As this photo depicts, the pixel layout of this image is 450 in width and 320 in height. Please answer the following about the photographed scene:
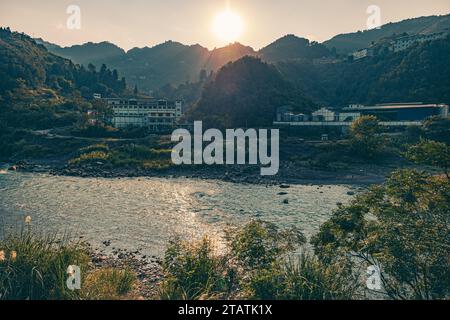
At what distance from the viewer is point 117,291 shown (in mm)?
13203

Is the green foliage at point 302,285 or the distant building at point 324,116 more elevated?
the distant building at point 324,116

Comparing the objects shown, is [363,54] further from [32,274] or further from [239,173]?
[32,274]

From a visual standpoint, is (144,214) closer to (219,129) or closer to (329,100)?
(219,129)

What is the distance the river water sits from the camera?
2903 centimetres

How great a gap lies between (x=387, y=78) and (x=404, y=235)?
12544 centimetres

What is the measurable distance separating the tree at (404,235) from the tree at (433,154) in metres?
0.68

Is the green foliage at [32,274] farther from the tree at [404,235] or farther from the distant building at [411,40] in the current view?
the distant building at [411,40]

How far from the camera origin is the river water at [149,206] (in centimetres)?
2903

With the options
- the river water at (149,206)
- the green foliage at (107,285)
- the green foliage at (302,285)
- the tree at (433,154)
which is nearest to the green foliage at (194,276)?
the green foliage at (107,285)

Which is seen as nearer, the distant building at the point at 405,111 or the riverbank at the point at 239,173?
the riverbank at the point at 239,173

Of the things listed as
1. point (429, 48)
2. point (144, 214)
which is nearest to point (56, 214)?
point (144, 214)

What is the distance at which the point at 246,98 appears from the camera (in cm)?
10712

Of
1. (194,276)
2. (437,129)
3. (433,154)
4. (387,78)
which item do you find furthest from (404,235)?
(387,78)

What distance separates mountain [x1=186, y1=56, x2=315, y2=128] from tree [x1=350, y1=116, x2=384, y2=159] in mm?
29727
